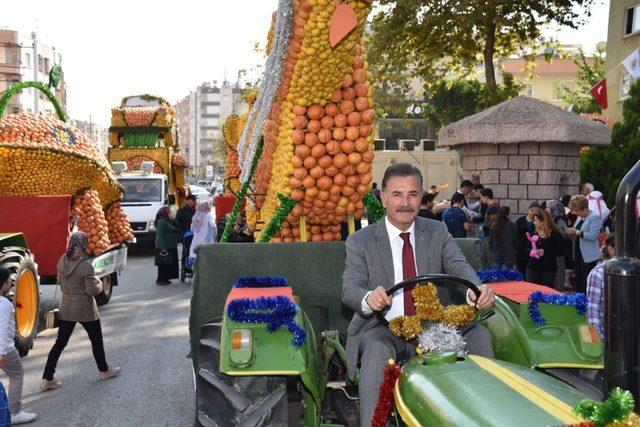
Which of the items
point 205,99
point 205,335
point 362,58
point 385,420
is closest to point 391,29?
point 362,58

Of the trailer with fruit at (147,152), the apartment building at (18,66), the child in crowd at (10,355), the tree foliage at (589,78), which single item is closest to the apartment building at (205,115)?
the apartment building at (18,66)

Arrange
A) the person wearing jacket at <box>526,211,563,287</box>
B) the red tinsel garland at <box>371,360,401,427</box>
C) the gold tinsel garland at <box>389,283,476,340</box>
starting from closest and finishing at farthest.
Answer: the red tinsel garland at <box>371,360,401,427</box> → the gold tinsel garland at <box>389,283,476,340</box> → the person wearing jacket at <box>526,211,563,287</box>

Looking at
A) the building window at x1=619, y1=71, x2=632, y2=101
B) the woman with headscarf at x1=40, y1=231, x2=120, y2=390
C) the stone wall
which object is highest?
the building window at x1=619, y1=71, x2=632, y2=101

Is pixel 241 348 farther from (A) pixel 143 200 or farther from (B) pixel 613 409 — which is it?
(A) pixel 143 200

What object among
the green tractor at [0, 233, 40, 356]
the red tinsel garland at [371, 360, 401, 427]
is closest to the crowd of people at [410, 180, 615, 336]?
the green tractor at [0, 233, 40, 356]

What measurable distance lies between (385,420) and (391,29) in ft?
57.4

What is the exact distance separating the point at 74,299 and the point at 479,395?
5487mm

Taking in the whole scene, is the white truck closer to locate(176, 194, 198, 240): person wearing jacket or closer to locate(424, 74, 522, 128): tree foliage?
locate(176, 194, 198, 240): person wearing jacket

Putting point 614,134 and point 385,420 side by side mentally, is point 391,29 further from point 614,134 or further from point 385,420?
point 385,420

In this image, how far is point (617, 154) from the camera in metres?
16.4

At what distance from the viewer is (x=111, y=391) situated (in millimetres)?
7047

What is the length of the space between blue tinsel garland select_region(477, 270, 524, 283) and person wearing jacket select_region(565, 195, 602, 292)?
4888 millimetres

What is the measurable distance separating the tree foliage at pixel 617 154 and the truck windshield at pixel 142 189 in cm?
1085

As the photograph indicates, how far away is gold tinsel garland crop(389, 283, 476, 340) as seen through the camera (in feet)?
11.9
